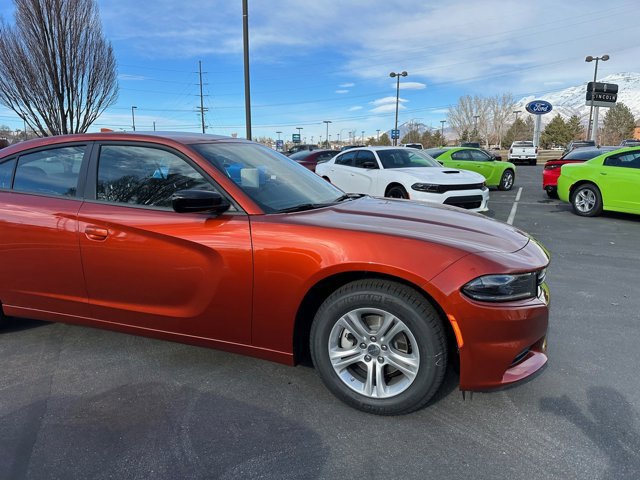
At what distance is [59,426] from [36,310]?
3.66 ft

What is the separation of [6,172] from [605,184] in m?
9.90

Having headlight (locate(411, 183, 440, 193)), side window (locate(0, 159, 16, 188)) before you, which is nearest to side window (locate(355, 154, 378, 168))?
headlight (locate(411, 183, 440, 193))

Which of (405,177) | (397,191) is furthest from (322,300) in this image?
(397,191)

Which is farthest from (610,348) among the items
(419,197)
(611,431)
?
(419,197)

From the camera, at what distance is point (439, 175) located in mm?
8719

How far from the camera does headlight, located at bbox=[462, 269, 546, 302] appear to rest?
7.55 feet

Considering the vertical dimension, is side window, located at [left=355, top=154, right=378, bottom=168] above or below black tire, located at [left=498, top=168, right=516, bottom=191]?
above

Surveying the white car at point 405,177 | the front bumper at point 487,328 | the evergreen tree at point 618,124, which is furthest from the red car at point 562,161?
the evergreen tree at point 618,124

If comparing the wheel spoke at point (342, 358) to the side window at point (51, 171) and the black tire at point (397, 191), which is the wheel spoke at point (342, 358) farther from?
the black tire at point (397, 191)

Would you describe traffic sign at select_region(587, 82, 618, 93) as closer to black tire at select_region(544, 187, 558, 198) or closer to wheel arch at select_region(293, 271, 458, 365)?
black tire at select_region(544, 187, 558, 198)

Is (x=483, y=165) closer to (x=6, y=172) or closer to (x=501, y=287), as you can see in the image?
(x=501, y=287)

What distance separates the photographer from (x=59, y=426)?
2.49 metres

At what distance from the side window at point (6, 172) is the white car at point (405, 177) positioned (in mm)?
6438

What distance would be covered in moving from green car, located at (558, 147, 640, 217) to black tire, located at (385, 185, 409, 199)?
12.8 feet
